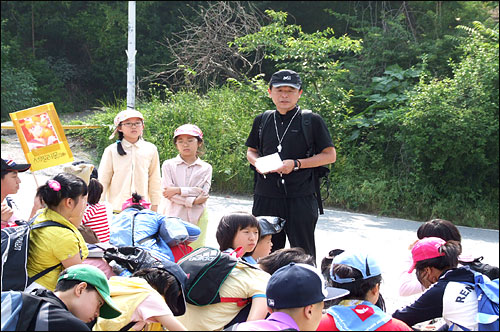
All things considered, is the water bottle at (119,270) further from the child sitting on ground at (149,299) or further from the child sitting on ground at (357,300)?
the child sitting on ground at (357,300)

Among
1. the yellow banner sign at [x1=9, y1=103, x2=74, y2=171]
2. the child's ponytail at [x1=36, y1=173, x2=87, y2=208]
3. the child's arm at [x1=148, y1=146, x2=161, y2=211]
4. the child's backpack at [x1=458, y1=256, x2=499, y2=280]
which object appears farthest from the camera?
the child's arm at [x1=148, y1=146, x2=161, y2=211]

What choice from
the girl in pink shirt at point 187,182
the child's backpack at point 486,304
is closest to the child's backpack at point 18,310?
the child's backpack at point 486,304

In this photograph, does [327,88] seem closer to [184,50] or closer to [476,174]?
[476,174]

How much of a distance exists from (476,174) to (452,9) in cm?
803

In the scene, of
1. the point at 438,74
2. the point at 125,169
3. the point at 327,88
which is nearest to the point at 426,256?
the point at 125,169

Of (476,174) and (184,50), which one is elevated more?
(184,50)

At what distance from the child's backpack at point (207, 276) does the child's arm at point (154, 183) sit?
2.40 metres

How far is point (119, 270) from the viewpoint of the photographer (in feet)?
11.9

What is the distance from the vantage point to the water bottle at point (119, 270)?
3.61 m

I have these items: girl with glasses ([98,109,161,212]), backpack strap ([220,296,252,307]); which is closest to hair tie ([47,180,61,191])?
backpack strap ([220,296,252,307])

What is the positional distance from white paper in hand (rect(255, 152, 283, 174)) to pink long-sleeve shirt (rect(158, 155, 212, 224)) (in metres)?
0.89

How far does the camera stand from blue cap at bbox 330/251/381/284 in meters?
3.06

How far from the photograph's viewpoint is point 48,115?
17.0 feet

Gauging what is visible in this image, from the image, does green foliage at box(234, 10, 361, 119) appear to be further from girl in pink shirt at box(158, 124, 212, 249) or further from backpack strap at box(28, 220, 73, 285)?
backpack strap at box(28, 220, 73, 285)
